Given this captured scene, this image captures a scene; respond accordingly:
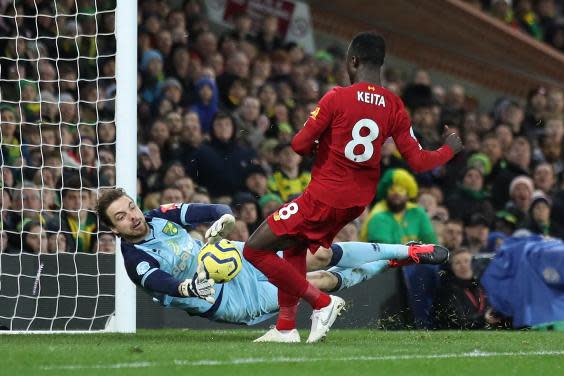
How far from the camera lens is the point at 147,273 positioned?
824cm

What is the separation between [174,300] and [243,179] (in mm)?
4004

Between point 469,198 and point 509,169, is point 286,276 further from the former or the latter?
point 509,169

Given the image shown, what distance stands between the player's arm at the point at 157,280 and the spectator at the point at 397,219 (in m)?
3.96

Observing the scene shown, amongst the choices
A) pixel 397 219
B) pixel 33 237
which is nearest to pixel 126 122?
pixel 33 237

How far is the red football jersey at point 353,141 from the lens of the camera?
7.73 metres

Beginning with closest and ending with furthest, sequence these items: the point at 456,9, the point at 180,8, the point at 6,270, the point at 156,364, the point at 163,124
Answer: the point at 156,364, the point at 6,270, the point at 163,124, the point at 180,8, the point at 456,9

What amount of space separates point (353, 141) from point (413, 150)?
0.40m

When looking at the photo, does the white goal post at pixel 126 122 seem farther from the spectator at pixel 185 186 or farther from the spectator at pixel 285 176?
the spectator at pixel 285 176

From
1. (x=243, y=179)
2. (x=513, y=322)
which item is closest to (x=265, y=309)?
(x=513, y=322)

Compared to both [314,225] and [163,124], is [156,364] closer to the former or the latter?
[314,225]

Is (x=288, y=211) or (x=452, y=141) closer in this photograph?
(x=288, y=211)

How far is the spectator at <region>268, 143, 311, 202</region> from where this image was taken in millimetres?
12766

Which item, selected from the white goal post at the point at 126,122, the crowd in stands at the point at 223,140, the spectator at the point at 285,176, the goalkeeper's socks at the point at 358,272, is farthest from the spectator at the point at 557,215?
the white goal post at the point at 126,122

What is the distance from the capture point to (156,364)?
6344 millimetres
